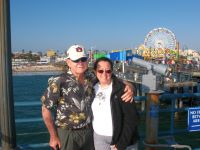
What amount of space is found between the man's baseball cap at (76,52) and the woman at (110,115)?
0.88 feet

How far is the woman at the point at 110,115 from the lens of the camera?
151 inches

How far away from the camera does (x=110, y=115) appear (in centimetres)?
386

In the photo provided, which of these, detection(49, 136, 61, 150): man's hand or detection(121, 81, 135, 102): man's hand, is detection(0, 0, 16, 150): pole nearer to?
detection(49, 136, 61, 150): man's hand

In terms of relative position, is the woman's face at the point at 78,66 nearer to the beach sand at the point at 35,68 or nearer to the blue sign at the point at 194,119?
the blue sign at the point at 194,119

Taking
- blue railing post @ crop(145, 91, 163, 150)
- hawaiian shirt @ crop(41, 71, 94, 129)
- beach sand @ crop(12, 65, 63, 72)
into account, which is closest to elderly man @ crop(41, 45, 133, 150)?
hawaiian shirt @ crop(41, 71, 94, 129)

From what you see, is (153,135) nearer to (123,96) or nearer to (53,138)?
(123,96)

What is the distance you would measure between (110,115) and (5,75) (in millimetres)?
1359

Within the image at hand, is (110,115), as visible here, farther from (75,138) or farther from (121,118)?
(75,138)

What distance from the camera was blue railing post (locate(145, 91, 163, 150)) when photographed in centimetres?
496

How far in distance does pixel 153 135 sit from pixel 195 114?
2.46 ft

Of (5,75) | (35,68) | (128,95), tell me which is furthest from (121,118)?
(35,68)

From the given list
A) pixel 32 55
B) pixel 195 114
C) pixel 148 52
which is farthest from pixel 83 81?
pixel 32 55

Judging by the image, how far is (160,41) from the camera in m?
55.1

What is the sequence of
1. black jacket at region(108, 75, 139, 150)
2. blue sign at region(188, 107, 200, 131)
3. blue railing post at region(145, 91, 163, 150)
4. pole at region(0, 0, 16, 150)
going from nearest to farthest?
black jacket at region(108, 75, 139, 150)
pole at region(0, 0, 16, 150)
blue railing post at region(145, 91, 163, 150)
blue sign at region(188, 107, 200, 131)
